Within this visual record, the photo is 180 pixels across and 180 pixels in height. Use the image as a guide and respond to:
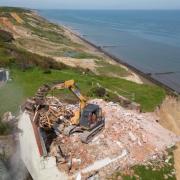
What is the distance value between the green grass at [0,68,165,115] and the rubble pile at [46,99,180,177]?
19.5 feet

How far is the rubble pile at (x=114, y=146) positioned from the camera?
2006 centimetres

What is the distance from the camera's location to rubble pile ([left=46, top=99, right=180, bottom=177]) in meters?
20.1

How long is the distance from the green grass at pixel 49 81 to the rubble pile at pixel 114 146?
5.96 m

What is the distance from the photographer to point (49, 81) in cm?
3247

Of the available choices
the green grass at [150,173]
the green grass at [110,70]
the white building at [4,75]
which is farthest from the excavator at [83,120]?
the green grass at [110,70]

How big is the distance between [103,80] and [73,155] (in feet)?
56.5

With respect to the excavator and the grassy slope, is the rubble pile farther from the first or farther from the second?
the grassy slope

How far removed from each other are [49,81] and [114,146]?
1272 cm

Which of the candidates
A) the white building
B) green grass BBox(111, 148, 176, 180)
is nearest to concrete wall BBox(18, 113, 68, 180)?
green grass BBox(111, 148, 176, 180)

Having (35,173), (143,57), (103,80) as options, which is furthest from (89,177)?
(143,57)

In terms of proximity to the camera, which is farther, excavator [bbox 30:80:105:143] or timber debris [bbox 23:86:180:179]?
excavator [bbox 30:80:105:143]

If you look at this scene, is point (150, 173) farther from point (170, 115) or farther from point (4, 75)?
point (4, 75)

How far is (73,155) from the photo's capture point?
67.5ft

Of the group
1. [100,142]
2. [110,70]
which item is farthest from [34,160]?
[110,70]
